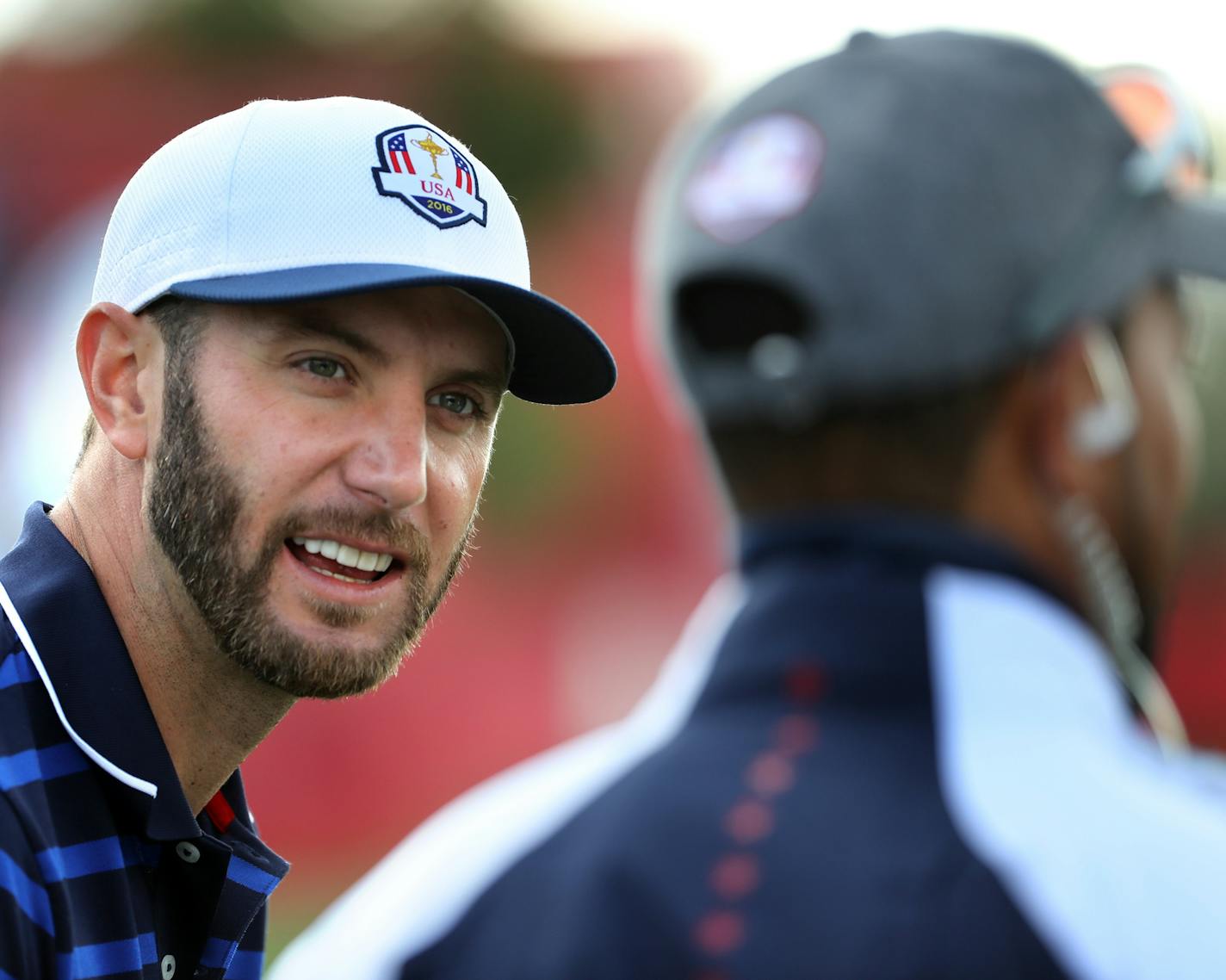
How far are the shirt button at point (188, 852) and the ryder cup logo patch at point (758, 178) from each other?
1119 mm

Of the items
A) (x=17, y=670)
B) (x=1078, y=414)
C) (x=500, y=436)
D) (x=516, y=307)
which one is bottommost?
(x=500, y=436)

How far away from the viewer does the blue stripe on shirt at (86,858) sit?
153cm

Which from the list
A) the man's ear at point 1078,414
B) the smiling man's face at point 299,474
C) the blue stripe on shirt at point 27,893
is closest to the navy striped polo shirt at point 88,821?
the blue stripe on shirt at point 27,893

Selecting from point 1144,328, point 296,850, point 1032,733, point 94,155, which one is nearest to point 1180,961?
point 1032,733

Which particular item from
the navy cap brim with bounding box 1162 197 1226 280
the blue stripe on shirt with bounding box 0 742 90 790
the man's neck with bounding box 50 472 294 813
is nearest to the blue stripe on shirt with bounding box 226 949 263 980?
the man's neck with bounding box 50 472 294 813

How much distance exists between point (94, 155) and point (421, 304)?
11.9m

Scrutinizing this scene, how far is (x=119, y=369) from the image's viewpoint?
181cm

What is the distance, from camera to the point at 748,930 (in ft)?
6.95

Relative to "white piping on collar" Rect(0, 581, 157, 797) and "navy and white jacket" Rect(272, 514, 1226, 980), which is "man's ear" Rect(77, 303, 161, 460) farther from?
"navy and white jacket" Rect(272, 514, 1226, 980)

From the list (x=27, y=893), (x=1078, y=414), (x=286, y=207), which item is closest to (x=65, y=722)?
(x=27, y=893)

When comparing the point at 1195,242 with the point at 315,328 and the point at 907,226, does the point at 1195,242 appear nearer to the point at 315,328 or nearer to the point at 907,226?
the point at 907,226

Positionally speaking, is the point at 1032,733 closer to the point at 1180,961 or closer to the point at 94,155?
the point at 1180,961

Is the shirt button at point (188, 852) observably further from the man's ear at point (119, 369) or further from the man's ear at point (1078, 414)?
the man's ear at point (1078, 414)

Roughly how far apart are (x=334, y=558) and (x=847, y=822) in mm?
788
